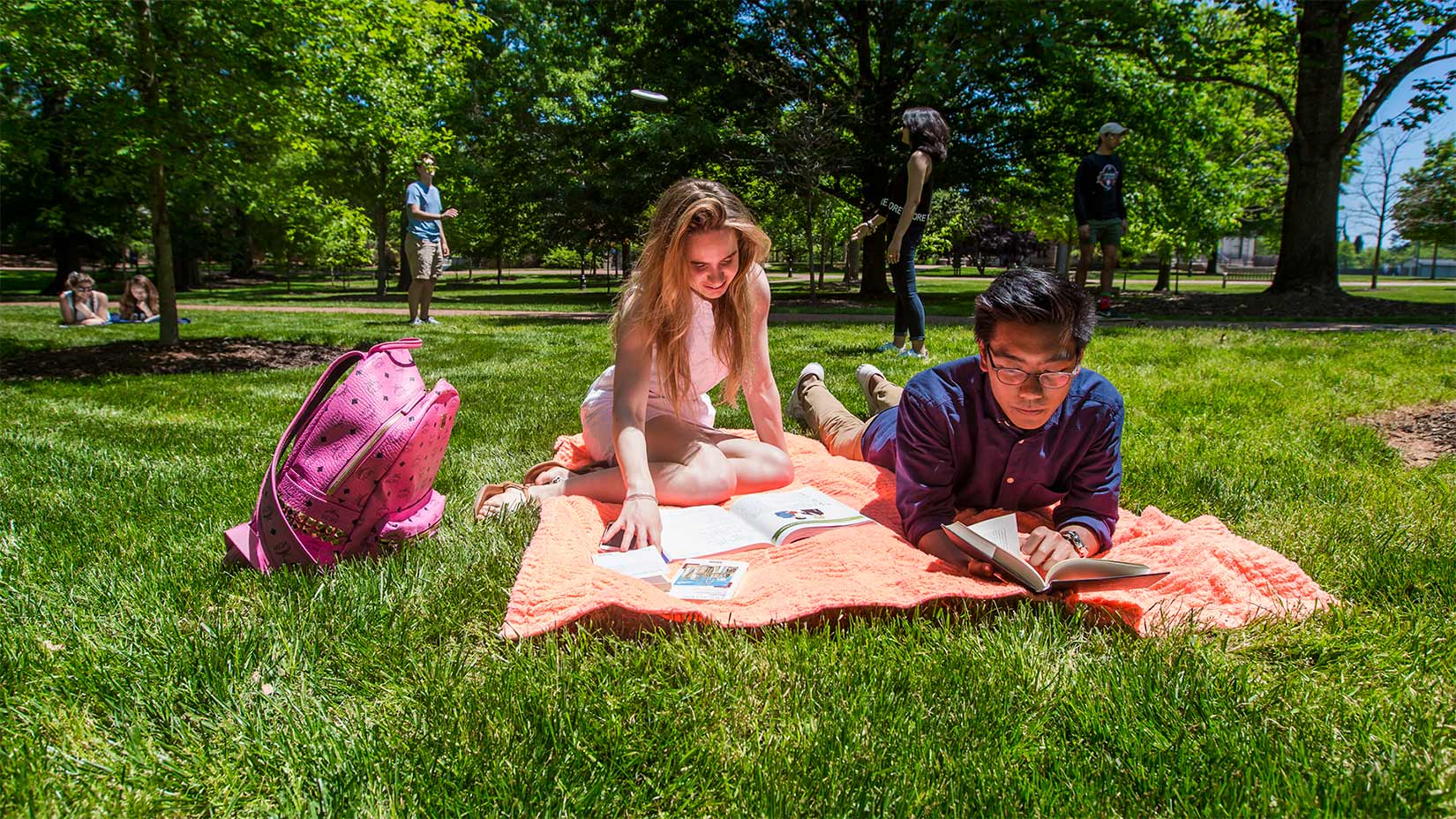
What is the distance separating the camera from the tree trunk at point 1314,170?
12.1 m

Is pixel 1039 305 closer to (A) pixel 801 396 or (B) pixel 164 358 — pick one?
(A) pixel 801 396

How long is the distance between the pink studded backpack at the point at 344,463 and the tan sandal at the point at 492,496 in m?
0.48

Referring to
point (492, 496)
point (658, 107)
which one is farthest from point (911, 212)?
point (658, 107)

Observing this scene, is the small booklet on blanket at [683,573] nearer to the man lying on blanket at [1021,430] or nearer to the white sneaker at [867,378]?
the man lying on blanket at [1021,430]

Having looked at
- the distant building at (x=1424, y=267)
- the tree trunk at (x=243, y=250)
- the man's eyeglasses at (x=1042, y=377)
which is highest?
the distant building at (x=1424, y=267)

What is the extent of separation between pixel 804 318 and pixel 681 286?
33.3 feet

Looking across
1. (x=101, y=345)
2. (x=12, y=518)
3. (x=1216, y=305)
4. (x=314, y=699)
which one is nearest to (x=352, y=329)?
(x=101, y=345)

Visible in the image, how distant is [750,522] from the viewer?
290 cm

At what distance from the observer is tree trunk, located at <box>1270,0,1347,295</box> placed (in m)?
12.1

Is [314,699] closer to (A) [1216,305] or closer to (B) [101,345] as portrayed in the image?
(B) [101,345]

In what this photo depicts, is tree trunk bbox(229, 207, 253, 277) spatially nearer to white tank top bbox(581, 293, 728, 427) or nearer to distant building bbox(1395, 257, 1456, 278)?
white tank top bbox(581, 293, 728, 427)

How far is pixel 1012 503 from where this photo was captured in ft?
9.11

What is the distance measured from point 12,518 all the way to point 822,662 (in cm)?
307

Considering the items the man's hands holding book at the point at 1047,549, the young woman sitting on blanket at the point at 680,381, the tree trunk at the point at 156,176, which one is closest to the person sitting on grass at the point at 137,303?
the tree trunk at the point at 156,176
